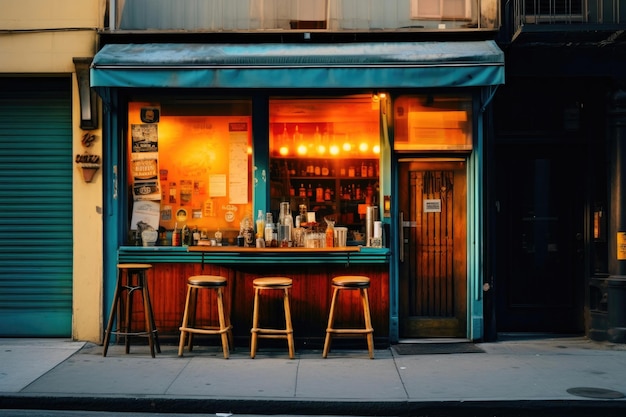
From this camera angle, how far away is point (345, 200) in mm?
10031

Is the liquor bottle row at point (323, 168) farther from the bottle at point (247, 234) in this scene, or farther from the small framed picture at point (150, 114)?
the small framed picture at point (150, 114)

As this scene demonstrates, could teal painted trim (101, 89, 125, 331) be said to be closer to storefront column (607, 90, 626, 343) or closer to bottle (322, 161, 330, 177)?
bottle (322, 161, 330, 177)

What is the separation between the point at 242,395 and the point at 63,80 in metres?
5.10

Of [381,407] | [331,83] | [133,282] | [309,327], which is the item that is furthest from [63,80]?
[381,407]

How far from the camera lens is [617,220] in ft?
31.9

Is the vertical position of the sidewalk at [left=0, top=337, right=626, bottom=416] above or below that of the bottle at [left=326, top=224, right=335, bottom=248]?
below

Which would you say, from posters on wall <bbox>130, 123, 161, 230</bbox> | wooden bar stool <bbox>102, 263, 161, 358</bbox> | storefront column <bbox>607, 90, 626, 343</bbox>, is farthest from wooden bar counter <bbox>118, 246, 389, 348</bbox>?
storefront column <bbox>607, 90, 626, 343</bbox>

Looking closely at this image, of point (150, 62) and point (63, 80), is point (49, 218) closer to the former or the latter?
point (63, 80)

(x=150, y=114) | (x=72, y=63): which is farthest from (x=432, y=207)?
(x=72, y=63)

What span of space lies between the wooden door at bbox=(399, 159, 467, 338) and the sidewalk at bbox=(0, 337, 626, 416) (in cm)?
66

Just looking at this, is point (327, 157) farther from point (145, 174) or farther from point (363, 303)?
point (145, 174)

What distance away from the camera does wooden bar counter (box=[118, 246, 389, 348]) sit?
9.52m

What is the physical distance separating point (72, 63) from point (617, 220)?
719 cm

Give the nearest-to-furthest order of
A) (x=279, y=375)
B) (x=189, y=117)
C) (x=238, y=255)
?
(x=279, y=375)
(x=238, y=255)
(x=189, y=117)
